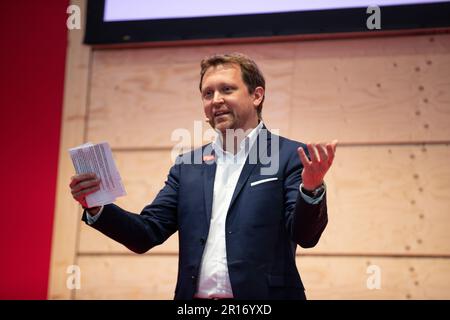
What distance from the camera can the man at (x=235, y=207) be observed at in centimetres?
191

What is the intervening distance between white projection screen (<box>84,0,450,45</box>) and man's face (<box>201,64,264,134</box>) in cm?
116

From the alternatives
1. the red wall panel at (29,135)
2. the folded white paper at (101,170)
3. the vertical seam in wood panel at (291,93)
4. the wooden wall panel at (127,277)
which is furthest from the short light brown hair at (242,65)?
the red wall panel at (29,135)

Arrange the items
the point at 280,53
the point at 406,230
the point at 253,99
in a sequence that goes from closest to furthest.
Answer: the point at 253,99 < the point at 406,230 < the point at 280,53

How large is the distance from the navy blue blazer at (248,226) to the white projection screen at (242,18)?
51.1 inches

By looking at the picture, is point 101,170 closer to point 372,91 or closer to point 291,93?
point 291,93

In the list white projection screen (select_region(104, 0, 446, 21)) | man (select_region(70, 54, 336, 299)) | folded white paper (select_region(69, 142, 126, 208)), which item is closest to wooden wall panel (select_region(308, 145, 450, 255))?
white projection screen (select_region(104, 0, 446, 21))

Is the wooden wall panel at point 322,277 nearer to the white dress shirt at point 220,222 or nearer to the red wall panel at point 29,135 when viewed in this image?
the red wall panel at point 29,135

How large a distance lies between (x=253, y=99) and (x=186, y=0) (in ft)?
4.63

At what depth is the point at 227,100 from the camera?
2.23 m
